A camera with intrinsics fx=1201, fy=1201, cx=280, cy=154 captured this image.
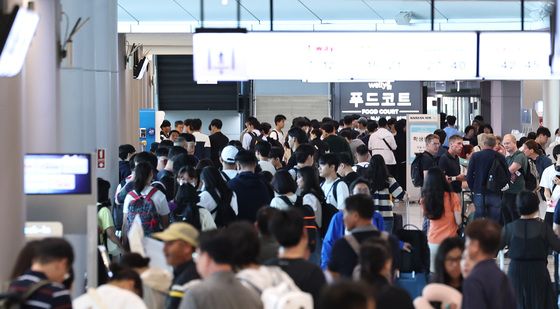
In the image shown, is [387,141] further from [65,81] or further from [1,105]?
[1,105]

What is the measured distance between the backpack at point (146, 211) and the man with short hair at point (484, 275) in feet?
14.5

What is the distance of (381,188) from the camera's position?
11617 millimetres

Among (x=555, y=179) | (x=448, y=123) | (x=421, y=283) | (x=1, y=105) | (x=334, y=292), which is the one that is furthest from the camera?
(x=448, y=123)

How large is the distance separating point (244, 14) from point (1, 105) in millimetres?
11669

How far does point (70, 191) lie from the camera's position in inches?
347

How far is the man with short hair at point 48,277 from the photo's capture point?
533 cm

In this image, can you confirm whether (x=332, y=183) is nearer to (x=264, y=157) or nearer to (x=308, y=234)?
(x=308, y=234)

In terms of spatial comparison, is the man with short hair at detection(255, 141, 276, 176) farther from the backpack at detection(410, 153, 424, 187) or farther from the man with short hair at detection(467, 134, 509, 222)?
the backpack at detection(410, 153, 424, 187)

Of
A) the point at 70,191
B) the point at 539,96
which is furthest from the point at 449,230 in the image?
the point at 539,96

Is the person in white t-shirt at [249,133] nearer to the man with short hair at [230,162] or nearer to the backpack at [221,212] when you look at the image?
the man with short hair at [230,162]

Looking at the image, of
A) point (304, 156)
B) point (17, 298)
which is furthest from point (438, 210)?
point (17, 298)

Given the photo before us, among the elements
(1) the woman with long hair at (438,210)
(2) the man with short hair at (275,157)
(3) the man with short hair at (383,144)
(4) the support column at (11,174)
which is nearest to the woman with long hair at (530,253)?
(1) the woman with long hair at (438,210)

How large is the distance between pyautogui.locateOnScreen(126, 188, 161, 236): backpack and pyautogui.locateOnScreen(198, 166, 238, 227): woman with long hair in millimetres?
518

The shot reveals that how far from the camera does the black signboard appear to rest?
2845 cm
